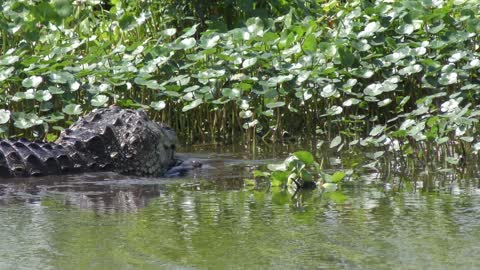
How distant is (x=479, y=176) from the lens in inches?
196

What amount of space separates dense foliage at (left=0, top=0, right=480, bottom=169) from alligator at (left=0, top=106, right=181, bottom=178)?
1.80 ft

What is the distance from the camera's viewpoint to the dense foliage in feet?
20.6

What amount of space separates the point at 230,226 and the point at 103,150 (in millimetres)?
1963

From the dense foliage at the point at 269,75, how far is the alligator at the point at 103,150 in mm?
548

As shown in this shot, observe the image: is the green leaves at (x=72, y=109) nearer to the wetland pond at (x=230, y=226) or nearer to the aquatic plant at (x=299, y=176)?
the wetland pond at (x=230, y=226)

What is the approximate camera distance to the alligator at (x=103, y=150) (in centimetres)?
547

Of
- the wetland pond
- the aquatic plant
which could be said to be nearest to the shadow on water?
the wetland pond

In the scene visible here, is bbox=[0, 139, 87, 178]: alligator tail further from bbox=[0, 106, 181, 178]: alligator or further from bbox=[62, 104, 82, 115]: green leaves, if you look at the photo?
bbox=[62, 104, 82, 115]: green leaves

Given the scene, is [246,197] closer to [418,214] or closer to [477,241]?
[418,214]

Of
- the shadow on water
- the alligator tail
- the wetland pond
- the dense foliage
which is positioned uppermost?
the dense foliage

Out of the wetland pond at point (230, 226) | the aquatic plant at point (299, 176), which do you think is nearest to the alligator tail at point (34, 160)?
the wetland pond at point (230, 226)

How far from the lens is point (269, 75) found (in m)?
6.54

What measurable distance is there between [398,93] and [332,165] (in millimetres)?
1324

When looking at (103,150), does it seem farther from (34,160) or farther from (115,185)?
(115,185)
